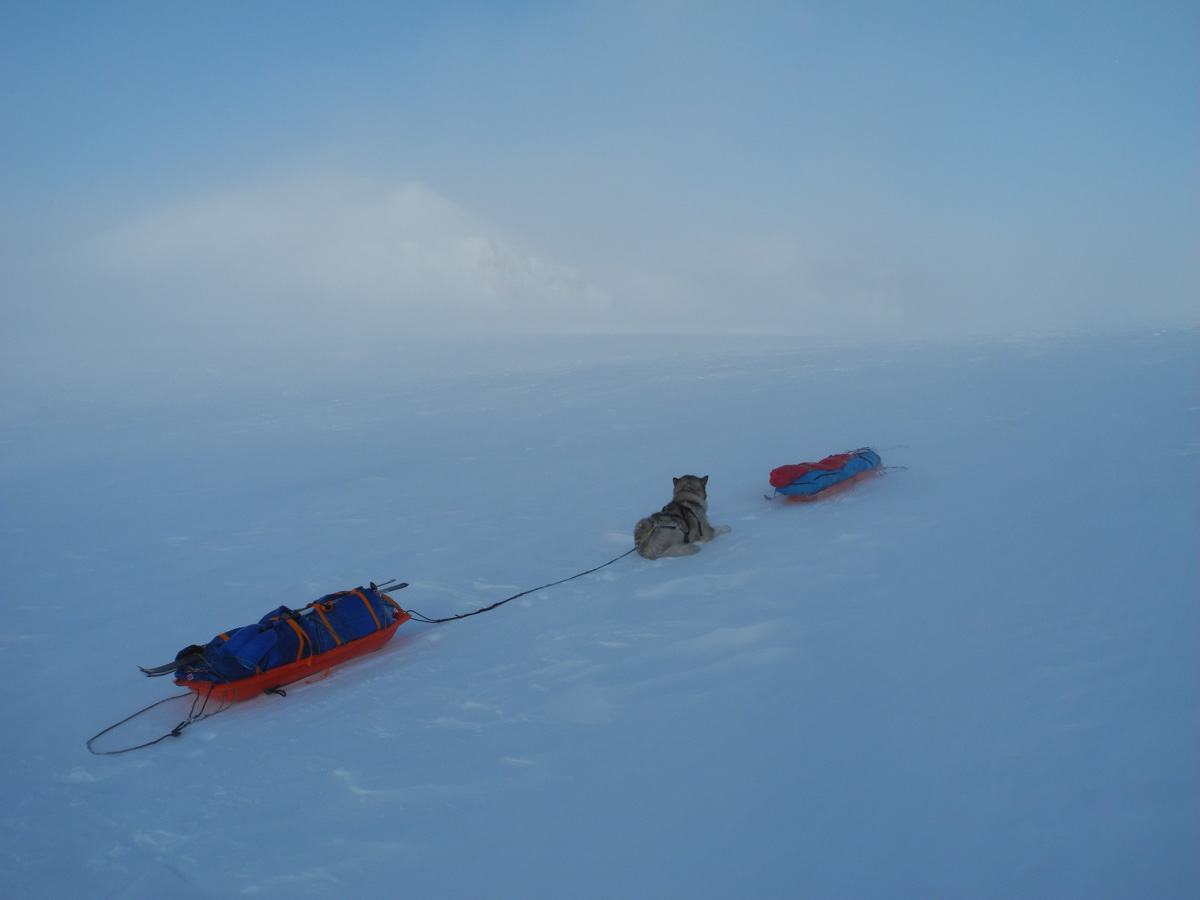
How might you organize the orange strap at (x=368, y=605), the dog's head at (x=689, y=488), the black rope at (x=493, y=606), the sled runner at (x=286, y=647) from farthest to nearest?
the dog's head at (x=689, y=488), the black rope at (x=493, y=606), the orange strap at (x=368, y=605), the sled runner at (x=286, y=647)

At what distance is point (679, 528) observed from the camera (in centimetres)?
614

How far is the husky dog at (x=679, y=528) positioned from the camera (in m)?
6.09

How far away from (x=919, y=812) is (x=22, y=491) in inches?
492

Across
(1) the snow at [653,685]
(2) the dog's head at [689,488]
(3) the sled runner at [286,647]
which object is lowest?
(1) the snow at [653,685]

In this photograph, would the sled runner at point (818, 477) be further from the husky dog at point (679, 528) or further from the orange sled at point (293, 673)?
the orange sled at point (293, 673)

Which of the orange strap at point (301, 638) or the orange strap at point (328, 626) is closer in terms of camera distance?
the orange strap at point (301, 638)

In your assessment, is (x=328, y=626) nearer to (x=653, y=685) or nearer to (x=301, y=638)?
(x=301, y=638)

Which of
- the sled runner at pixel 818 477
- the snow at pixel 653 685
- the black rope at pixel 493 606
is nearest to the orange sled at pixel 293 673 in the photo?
the snow at pixel 653 685

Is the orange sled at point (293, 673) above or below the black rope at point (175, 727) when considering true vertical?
above

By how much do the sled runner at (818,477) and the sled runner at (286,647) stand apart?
160 inches

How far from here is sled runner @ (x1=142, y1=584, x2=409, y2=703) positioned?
434 centimetres

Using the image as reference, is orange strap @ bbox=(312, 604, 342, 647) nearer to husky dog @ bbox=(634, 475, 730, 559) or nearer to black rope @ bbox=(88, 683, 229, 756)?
black rope @ bbox=(88, 683, 229, 756)

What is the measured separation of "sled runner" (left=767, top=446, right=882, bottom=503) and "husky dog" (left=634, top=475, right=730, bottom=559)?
103cm

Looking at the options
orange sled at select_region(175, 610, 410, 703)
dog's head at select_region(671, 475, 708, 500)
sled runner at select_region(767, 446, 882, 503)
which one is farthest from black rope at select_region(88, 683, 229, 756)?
sled runner at select_region(767, 446, 882, 503)
